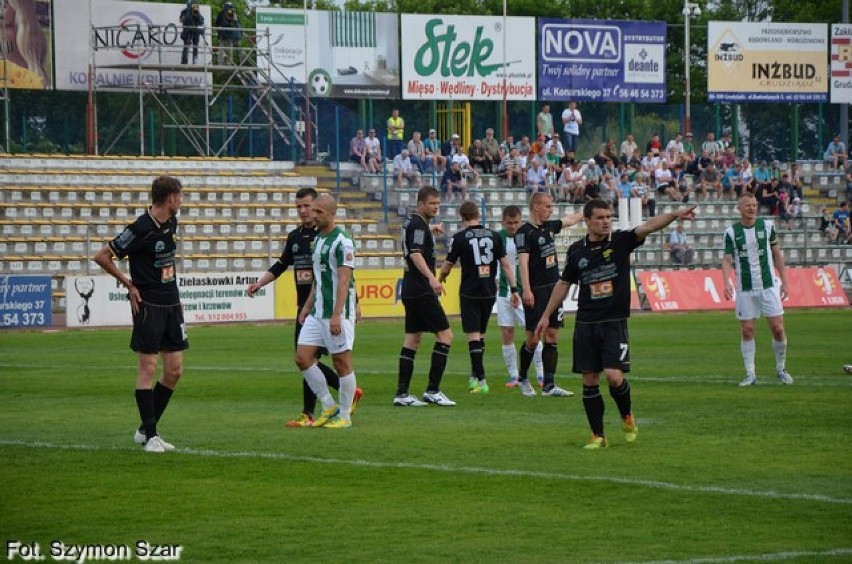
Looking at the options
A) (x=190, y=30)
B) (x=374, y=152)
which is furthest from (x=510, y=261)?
(x=190, y=30)

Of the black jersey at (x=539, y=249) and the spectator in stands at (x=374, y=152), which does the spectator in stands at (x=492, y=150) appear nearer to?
the spectator in stands at (x=374, y=152)

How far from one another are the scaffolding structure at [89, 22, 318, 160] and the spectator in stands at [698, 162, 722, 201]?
1262 cm

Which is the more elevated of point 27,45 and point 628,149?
point 27,45

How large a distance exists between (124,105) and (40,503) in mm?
37959

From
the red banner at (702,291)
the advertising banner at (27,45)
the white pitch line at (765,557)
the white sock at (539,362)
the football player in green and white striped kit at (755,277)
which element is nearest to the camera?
the white pitch line at (765,557)

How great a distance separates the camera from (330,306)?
1366 cm

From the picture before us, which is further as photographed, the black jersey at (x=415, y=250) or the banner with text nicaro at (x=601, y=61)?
the banner with text nicaro at (x=601, y=61)

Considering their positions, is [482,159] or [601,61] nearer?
[482,159]

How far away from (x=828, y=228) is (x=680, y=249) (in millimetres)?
6244

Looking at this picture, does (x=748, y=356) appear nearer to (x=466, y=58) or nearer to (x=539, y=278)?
(x=539, y=278)

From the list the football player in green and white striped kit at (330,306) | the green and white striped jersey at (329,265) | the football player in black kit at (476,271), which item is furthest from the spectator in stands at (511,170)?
the green and white striped jersey at (329,265)

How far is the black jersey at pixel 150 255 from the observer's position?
12414 mm

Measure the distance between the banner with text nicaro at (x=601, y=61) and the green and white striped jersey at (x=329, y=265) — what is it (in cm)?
3671

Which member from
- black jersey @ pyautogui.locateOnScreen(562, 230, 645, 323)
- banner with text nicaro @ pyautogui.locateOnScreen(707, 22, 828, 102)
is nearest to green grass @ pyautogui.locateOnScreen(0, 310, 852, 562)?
black jersey @ pyautogui.locateOnScreen(562, 230, 645, 323)
